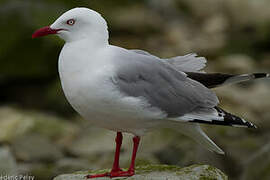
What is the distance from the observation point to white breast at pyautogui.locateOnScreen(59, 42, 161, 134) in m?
5.64

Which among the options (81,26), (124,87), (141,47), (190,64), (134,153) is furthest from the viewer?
(141,47)

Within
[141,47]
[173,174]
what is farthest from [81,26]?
[141,47]

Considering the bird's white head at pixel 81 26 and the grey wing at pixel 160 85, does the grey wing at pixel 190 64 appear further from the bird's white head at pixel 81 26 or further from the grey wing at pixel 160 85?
the bird's white head at pixel 81 26

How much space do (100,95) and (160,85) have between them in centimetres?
64

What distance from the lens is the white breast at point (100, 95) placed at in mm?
5641

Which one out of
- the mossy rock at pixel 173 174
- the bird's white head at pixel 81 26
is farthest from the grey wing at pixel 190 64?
the mossy rock at pixel 173 174

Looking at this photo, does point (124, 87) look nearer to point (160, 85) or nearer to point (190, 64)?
point (160, 85)

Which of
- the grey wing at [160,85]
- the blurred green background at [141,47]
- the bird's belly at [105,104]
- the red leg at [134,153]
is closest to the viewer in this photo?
the bird's belly at [105,104]

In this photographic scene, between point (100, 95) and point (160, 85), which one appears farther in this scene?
point (160, 85)

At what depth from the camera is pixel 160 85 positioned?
598 centimetres

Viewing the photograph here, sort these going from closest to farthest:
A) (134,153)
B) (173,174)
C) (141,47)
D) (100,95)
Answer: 1. (100,95)
2. (134,153)
3. (173,174)
4. (141,47)

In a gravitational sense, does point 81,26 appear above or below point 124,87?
above

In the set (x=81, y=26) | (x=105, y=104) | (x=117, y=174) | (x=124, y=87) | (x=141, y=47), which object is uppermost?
(x=81, y=26)

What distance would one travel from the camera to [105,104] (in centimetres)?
564
